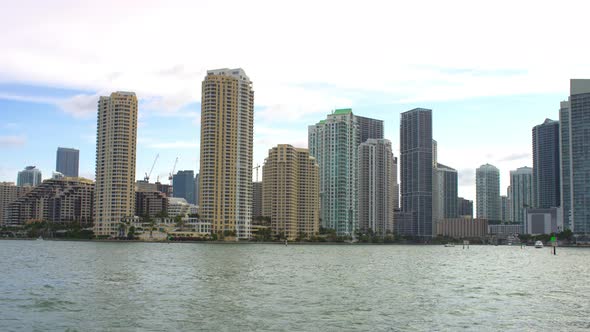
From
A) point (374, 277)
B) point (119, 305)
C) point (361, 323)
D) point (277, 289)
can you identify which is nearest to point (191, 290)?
point (277, 289)

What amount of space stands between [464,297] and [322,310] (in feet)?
66.9

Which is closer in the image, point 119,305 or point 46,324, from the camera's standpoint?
point 46,324

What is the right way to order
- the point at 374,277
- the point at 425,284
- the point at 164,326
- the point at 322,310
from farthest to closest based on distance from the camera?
the point at 374,277
the point at 425,284
the point at 322,310
the point at 164,326

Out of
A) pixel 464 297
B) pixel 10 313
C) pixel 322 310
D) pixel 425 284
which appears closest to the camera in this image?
pixel 10 313

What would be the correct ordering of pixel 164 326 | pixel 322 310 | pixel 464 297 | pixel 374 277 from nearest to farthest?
pixel 164 326, pixel 322 310, pixel 464 297, pixel 374 277

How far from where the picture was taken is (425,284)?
91.6 metres

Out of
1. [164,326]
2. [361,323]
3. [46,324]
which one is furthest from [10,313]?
[361,323]

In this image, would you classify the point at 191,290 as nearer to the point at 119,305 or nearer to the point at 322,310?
the point at 119,305

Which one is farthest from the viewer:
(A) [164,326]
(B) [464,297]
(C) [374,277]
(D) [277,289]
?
(C) [374,277]

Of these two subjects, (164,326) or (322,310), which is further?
(322,310)

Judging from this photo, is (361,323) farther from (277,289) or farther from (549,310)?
(277,289)

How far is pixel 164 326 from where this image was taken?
53188 millimetres

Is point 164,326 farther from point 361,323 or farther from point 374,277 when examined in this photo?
point 374,277

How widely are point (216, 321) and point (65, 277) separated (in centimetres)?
4412
